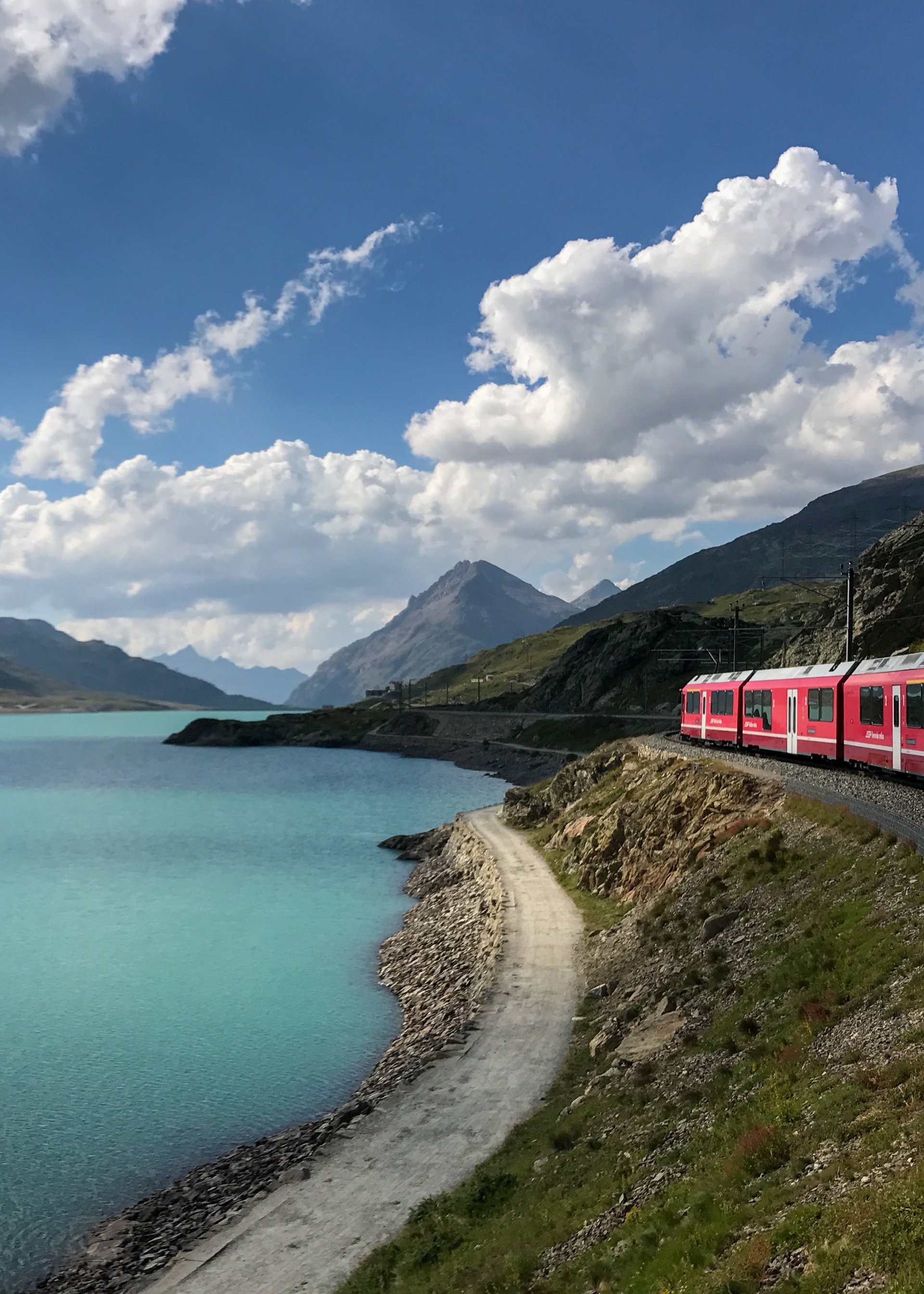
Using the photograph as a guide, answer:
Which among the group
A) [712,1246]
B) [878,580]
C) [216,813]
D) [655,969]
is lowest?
[216,813]

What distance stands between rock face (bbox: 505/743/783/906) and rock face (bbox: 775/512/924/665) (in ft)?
146

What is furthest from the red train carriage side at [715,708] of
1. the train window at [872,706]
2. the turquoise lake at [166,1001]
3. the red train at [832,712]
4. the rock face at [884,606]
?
the rock face at [884,606]

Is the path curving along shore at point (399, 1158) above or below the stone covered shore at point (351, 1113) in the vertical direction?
above

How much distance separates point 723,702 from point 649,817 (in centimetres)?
1964

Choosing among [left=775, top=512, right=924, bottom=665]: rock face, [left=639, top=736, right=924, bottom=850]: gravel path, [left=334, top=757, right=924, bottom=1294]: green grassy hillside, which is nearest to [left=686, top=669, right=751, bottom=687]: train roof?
[left=639, top=736, right=924, bottom=850]: gravel path

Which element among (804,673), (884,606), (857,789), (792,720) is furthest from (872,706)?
(884,606)

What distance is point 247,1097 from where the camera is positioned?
115ft

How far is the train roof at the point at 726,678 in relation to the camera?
63281 mm

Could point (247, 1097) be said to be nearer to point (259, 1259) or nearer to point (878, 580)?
point (259, 1259)

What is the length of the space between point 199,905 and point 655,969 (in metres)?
47.0

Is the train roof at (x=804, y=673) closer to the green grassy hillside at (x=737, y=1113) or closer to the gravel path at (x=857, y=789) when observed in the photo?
the gravel path at (x=857, y=789)

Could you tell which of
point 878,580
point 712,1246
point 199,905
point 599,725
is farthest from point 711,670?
point 712,1246

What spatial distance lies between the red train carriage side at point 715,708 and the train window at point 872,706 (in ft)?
60.2

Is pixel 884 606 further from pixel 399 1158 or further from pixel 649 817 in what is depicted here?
pixel 399 1158
